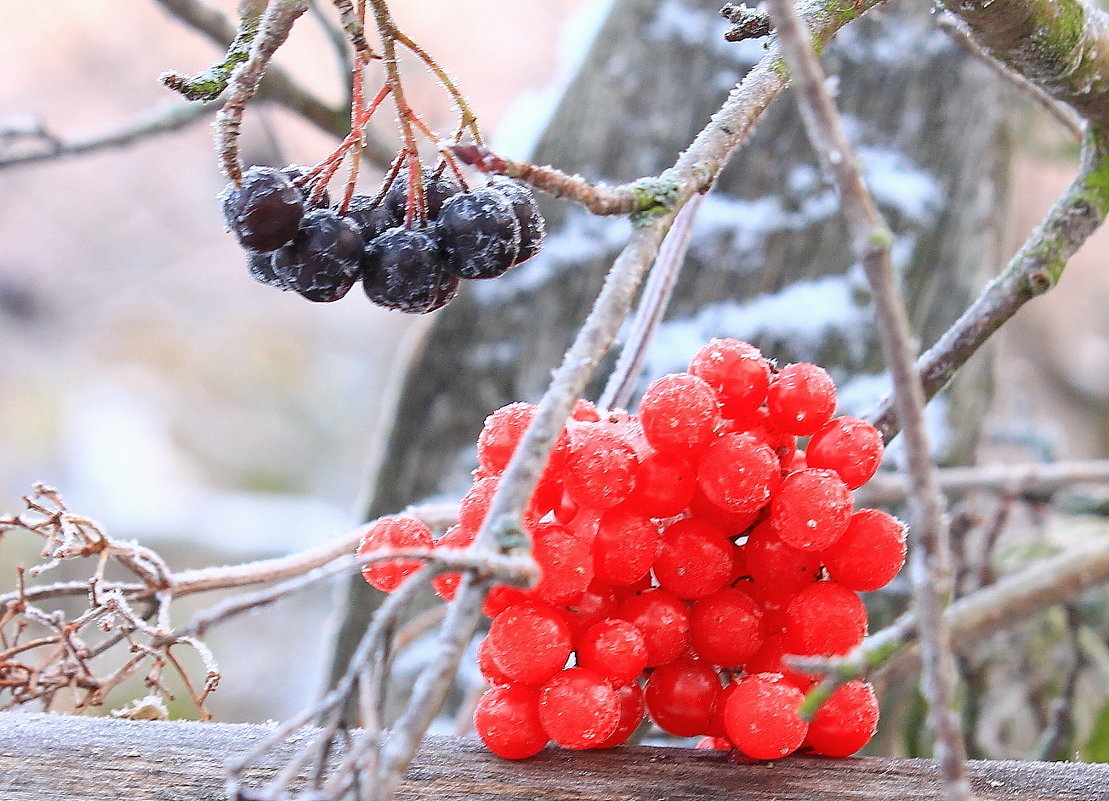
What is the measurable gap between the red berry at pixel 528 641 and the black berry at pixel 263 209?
0.22 m

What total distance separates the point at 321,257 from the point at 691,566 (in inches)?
9.7

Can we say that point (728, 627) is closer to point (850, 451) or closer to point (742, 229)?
point (850, 451)

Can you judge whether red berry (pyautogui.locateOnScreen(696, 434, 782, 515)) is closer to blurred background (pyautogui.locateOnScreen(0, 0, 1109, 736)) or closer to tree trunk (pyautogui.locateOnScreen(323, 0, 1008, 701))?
tree trunk (pyautogui.locateOnScreen(323, 0, 1008, 701))

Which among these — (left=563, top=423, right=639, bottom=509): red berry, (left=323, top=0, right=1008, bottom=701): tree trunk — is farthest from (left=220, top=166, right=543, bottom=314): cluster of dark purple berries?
(left=323, top=0, right=1008, bottom=701): tree trunk

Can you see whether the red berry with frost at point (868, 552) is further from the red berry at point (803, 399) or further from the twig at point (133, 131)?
the twig at point (133, 131)

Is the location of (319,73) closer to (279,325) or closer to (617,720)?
(279,325)

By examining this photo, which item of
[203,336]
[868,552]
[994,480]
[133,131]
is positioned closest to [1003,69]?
[868,552]

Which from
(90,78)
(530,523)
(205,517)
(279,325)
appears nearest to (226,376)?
(279,325)

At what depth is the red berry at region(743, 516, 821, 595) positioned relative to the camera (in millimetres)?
492

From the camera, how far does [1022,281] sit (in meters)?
0.66

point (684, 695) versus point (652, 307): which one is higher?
point (652, 307)

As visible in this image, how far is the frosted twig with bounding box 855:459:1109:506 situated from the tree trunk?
0.04 meters

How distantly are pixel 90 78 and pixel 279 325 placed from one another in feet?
6.27

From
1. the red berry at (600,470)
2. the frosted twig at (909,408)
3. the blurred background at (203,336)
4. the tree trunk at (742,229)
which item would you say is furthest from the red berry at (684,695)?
the blurred background at (203,336)
